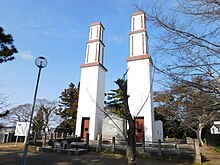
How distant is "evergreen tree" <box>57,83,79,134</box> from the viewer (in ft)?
71.6

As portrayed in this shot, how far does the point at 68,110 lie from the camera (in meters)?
22.7

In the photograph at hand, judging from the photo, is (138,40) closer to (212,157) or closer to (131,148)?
(212,157)

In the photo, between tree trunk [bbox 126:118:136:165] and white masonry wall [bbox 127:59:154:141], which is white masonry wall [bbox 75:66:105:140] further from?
tree trunk [bbox 126:118:136:165]

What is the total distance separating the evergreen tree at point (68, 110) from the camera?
21.8m

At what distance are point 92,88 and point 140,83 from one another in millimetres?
5194

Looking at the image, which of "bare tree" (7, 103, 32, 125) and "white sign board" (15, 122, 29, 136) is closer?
"white sign board" (15, 122, 29, 136)

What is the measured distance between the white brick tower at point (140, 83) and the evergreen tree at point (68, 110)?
34.2 ft

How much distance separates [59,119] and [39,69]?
2057 centimetres

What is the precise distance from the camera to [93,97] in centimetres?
1642

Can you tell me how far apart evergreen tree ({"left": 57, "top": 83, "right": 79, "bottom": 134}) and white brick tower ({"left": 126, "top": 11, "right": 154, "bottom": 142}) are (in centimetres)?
1042

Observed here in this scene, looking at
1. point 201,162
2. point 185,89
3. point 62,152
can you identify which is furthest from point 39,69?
point 201,162

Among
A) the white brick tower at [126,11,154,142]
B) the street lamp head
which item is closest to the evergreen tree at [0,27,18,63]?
the street lamp head

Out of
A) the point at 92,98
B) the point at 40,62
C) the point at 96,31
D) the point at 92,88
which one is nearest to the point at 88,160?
the point at 40,62

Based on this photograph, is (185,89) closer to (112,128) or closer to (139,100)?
(139,100)
